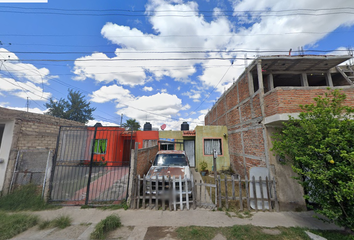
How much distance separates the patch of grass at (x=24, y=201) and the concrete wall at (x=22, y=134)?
0.73 m

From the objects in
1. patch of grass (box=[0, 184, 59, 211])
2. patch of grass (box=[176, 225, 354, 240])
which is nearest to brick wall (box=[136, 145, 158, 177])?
patch of grass (box=[176, 225, 354, 240])

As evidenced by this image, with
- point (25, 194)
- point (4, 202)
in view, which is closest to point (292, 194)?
point (25, 194)

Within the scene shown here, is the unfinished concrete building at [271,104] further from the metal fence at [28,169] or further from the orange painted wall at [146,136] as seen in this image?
the metal fence at [28,169]

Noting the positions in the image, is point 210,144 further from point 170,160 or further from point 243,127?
point 170,160

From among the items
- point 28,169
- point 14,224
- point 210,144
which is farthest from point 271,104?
point 28,169

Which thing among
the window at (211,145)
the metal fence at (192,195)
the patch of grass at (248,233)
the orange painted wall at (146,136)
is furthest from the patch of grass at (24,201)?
the window at (211,145)

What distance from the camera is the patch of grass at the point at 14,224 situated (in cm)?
311

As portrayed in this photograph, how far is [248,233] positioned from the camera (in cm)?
320

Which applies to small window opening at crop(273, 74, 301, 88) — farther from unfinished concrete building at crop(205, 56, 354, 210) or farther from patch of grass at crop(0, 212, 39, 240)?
patch of grass at crop(0, 212, 39, 240)

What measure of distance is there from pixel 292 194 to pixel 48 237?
743 centimetres

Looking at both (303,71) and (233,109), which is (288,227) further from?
(303,71)

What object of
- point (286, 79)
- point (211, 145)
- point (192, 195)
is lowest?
point (192, 195)

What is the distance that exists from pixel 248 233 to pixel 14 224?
6101 mm

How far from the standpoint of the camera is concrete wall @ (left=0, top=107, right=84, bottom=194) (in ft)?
17.0
